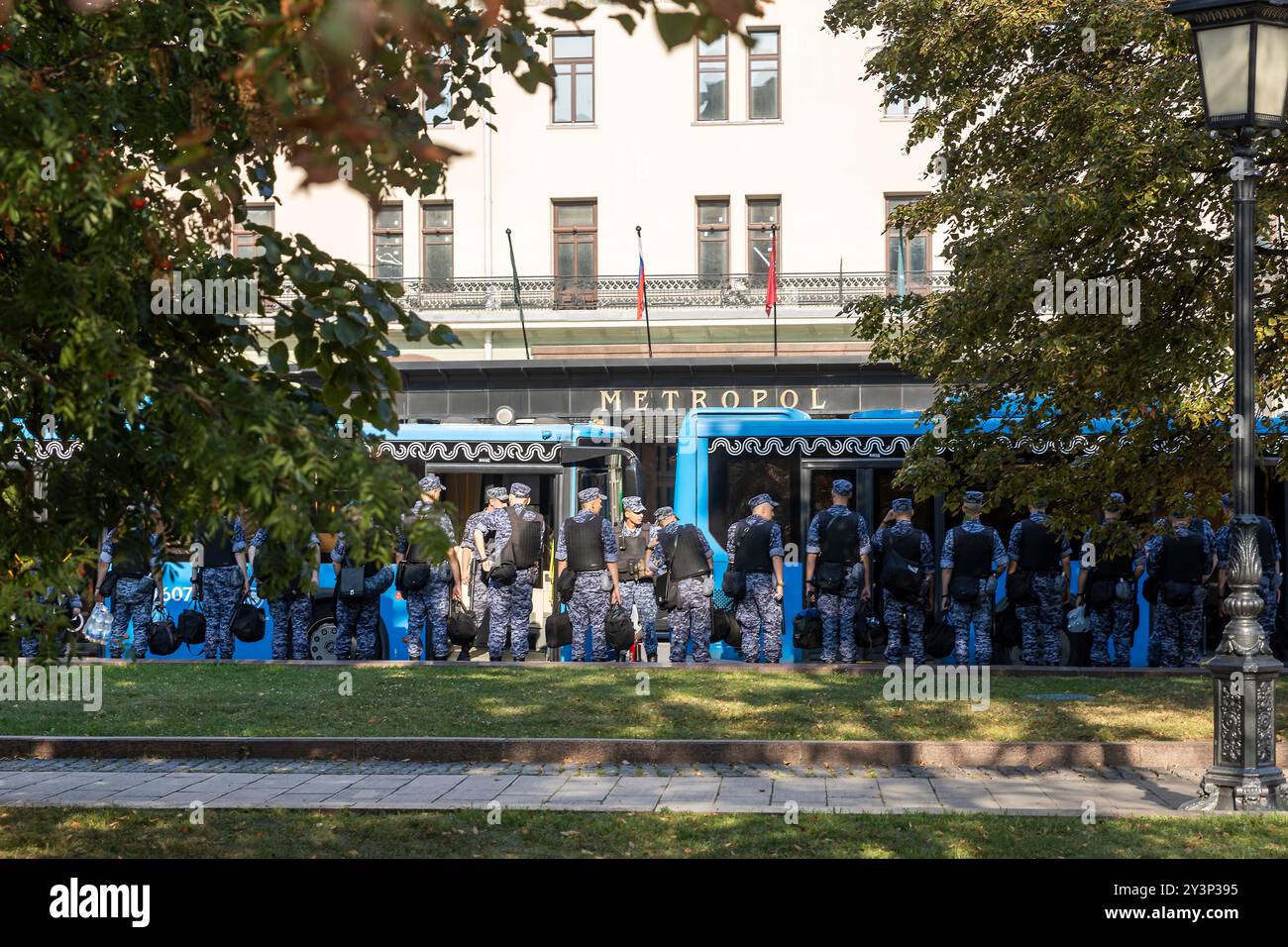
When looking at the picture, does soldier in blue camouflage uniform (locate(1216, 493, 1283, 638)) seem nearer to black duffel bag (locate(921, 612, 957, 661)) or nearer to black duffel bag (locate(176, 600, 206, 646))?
black duffel bag (locate(921, 612, 957, 661))

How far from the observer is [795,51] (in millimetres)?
33938

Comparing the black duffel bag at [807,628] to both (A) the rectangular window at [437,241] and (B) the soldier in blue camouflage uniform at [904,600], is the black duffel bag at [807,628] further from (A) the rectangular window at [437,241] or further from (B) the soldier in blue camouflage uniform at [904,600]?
(A) the rectangular window at [437,241]

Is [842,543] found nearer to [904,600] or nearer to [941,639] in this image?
[904,600]

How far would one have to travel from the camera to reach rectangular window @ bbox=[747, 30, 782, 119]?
34312 millimetres

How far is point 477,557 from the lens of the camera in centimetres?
1705

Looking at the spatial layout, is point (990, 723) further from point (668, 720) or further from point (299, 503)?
point (299, 503)

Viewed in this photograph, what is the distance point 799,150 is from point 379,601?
66.3 feet

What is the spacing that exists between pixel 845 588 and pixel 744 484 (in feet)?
6.98

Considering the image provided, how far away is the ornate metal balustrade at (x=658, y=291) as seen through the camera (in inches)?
1346

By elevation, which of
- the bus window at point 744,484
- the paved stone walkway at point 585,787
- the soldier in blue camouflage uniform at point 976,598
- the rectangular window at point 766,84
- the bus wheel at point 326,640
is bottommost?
the paved stone walkway at point 585,787

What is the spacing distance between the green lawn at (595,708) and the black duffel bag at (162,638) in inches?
64.3

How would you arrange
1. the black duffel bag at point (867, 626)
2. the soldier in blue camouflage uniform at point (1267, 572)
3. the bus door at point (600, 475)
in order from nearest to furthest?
the soldier in blue camouflage uniform at point (1267, 572) → the black duffel bag at point (867, 626) → the bus door at point (600, 475)

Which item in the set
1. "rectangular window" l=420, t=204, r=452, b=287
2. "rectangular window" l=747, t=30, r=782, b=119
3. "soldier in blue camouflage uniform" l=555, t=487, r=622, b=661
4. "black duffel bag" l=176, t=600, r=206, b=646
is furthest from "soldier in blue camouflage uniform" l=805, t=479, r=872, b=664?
"rectangular window" l=420, t=204, r=452, b=287

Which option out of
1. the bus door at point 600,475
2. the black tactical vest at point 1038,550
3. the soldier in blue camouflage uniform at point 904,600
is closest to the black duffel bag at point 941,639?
the soldier in blue camouflage uniform at point 904,600
